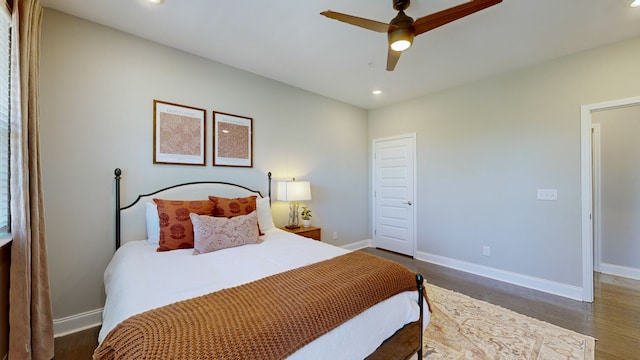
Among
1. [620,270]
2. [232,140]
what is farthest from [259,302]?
[620,270]

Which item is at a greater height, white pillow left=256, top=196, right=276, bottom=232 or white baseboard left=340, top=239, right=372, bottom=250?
white pillow left=256, top=196, right=276, bottom=232

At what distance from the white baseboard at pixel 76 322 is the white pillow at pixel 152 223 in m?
0.77

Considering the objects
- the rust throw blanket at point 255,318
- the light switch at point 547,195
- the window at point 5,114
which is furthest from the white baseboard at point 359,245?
the window at point 5,114

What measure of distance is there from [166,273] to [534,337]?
289cm

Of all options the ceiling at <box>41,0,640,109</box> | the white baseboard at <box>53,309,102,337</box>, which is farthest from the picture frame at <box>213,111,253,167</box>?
the white baseboard at <box>53,309,102,337</box>

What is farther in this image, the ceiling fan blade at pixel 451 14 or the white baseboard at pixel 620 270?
the white baseboard at pixel 620 270

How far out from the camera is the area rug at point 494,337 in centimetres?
189

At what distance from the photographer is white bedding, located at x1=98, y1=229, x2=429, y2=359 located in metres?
1.24

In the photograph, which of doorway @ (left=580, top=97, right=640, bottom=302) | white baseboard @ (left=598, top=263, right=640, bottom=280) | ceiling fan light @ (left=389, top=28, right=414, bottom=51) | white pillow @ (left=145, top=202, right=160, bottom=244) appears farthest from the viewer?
white baseboard @ (left=598, top=263, right=640, bottom=280)

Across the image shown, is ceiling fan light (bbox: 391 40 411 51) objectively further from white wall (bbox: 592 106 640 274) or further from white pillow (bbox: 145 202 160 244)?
white wall (bbox: 592 106 640 274)

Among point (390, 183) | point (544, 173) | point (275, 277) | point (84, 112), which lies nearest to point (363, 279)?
point (275, 277)

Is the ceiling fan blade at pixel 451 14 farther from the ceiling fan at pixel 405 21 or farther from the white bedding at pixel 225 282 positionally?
the white bedding at pixel 225 282

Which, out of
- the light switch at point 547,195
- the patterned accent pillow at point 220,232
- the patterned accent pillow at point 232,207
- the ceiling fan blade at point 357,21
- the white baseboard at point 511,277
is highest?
the ceiling fan blade at point 357,21

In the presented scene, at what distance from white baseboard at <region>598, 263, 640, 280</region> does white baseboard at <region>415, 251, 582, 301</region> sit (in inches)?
56.3
